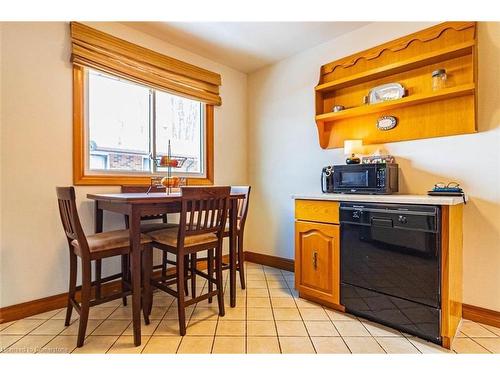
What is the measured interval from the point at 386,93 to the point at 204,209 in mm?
1847

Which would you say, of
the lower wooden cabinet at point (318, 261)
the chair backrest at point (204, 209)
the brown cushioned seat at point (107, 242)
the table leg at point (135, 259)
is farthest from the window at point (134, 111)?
the lower wooden cabinet at point (318, 261)

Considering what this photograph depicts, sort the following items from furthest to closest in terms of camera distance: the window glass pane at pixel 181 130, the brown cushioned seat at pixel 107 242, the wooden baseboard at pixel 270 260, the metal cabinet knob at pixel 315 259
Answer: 1. the wooden baseboard at pixel 270 260
2. the window glass pane at pixel 181 130
3. the metal cabinet knob at pixel 315 259
4. the brown cushioned seat at pixel 107 242

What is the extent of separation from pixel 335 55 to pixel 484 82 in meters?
1.28

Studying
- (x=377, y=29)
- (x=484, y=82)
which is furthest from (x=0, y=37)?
(x=484, y=82)

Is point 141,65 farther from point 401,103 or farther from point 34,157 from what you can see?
point 401,103

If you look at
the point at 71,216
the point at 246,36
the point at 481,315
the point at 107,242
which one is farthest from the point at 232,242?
the point at 246,36

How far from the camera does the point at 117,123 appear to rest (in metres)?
2.50

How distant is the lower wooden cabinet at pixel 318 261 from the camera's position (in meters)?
2.06

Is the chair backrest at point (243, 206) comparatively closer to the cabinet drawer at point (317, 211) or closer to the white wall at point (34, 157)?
the cabinet drawer at point (317, 211)

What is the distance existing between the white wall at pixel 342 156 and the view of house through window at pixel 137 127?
83cm

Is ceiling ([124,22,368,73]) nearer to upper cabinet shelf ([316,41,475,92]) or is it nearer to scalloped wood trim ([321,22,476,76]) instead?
scalloped wood trim ([321,22,476,76])

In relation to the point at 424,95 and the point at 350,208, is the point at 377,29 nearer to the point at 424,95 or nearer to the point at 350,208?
the point at 424,95

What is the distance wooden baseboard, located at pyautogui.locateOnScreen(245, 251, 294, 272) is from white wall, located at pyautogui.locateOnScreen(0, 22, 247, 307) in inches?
75.6

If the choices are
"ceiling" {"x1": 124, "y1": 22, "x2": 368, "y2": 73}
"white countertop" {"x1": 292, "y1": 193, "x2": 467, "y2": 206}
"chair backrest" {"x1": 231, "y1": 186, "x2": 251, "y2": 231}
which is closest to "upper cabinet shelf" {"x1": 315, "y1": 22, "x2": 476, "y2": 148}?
"ceiling" {"x1": 124, "y1": 22, "x2": 368, "y2": 73}
